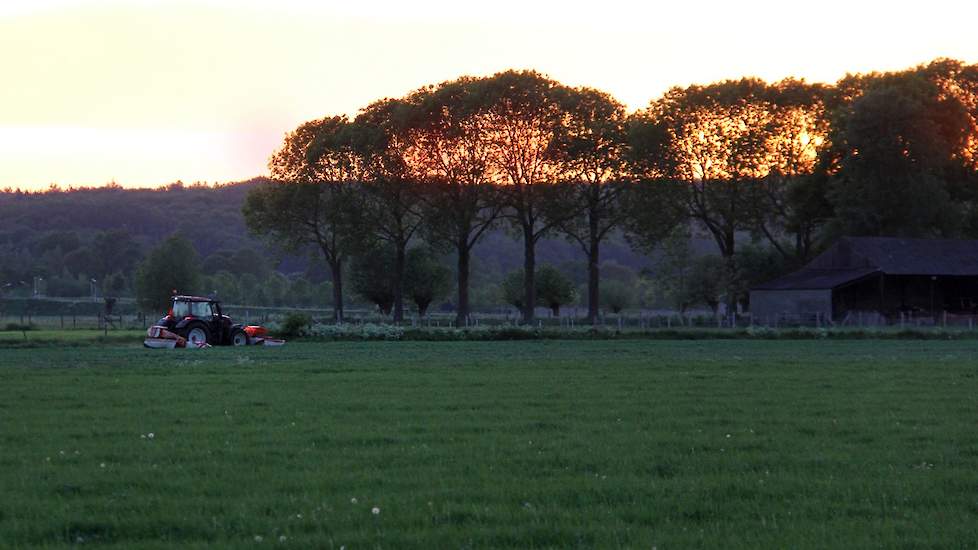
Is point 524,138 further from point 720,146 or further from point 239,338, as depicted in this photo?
point 239,338

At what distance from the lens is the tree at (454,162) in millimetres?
79000

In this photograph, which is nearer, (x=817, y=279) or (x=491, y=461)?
(x=491, y=461)

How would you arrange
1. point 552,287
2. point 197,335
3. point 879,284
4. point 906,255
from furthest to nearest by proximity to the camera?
1. point 552,287
2. point 879,284
3. point 906,255
4. point 197,335

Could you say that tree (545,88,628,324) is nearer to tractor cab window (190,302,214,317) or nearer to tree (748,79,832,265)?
tree (748,79,832,265)

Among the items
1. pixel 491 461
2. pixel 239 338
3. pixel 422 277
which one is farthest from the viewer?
pixel 422 277

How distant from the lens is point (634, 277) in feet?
652

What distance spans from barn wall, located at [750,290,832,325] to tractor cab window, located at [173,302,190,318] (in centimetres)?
4261

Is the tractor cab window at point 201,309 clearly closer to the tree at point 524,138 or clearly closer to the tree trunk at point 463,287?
the tree trunk at point 463,287

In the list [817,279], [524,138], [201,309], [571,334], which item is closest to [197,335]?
[201,309]

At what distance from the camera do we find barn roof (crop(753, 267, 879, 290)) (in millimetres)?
76250

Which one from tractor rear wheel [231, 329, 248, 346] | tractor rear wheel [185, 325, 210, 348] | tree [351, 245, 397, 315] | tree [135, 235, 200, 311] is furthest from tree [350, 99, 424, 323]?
tractor rear wheel [185, 325, 210, 348]

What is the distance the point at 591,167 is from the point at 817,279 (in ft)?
57.5

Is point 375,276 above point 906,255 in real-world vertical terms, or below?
below

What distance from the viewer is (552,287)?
368 ft
